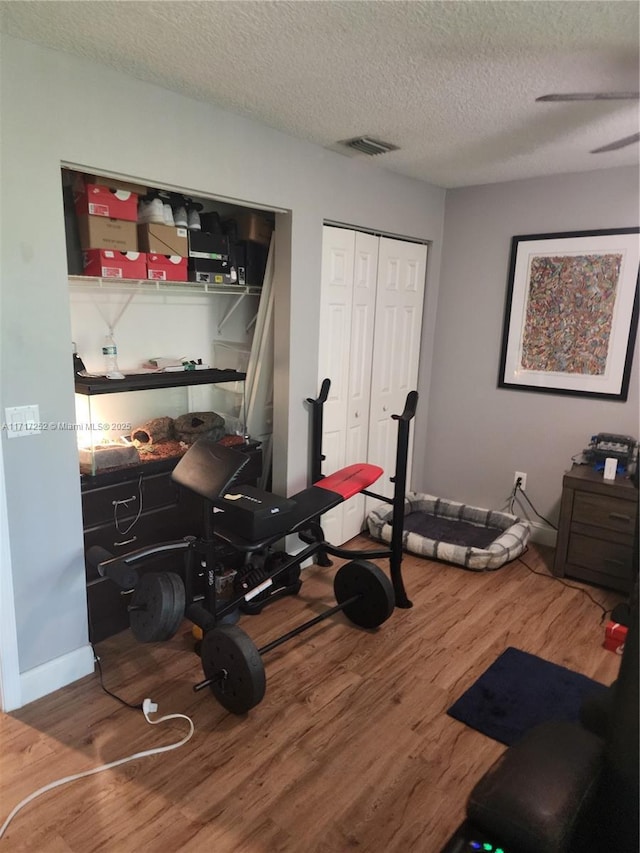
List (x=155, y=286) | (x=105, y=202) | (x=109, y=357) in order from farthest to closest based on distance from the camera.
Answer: (x=155, y=286) → (x=109, y=357) → (x=105, y=202)

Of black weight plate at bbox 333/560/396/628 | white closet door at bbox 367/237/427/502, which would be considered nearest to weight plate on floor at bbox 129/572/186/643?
black weight plate at bbox 333/560/396/628

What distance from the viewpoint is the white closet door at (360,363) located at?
11.3 ft

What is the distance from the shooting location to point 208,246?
2850mm

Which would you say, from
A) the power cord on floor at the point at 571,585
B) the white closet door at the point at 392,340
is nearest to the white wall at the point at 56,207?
the white closet door at the point at 392,340

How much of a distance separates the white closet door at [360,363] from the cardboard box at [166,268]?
1.14 meters

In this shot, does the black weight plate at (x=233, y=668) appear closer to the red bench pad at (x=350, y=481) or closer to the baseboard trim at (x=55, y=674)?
the baseboard trim at (x=55, y=674)

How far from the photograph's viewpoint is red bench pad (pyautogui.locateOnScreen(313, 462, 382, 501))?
277 cm

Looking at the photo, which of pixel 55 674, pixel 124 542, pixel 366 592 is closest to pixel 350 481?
pixel 366 592

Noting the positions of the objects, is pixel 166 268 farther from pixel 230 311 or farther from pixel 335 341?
pixel 335 341

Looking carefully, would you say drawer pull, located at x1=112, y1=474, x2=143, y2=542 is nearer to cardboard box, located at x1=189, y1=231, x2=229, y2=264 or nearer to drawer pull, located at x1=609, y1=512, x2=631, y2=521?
cardboard box, located at x1=189, y1=231, x2=229, y2=264

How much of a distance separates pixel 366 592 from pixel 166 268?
1879 mm

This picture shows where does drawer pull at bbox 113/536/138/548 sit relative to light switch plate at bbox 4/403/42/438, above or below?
below

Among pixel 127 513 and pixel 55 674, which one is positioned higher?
pixel 127 513

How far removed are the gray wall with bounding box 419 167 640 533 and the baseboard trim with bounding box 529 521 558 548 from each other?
0.09 metres
